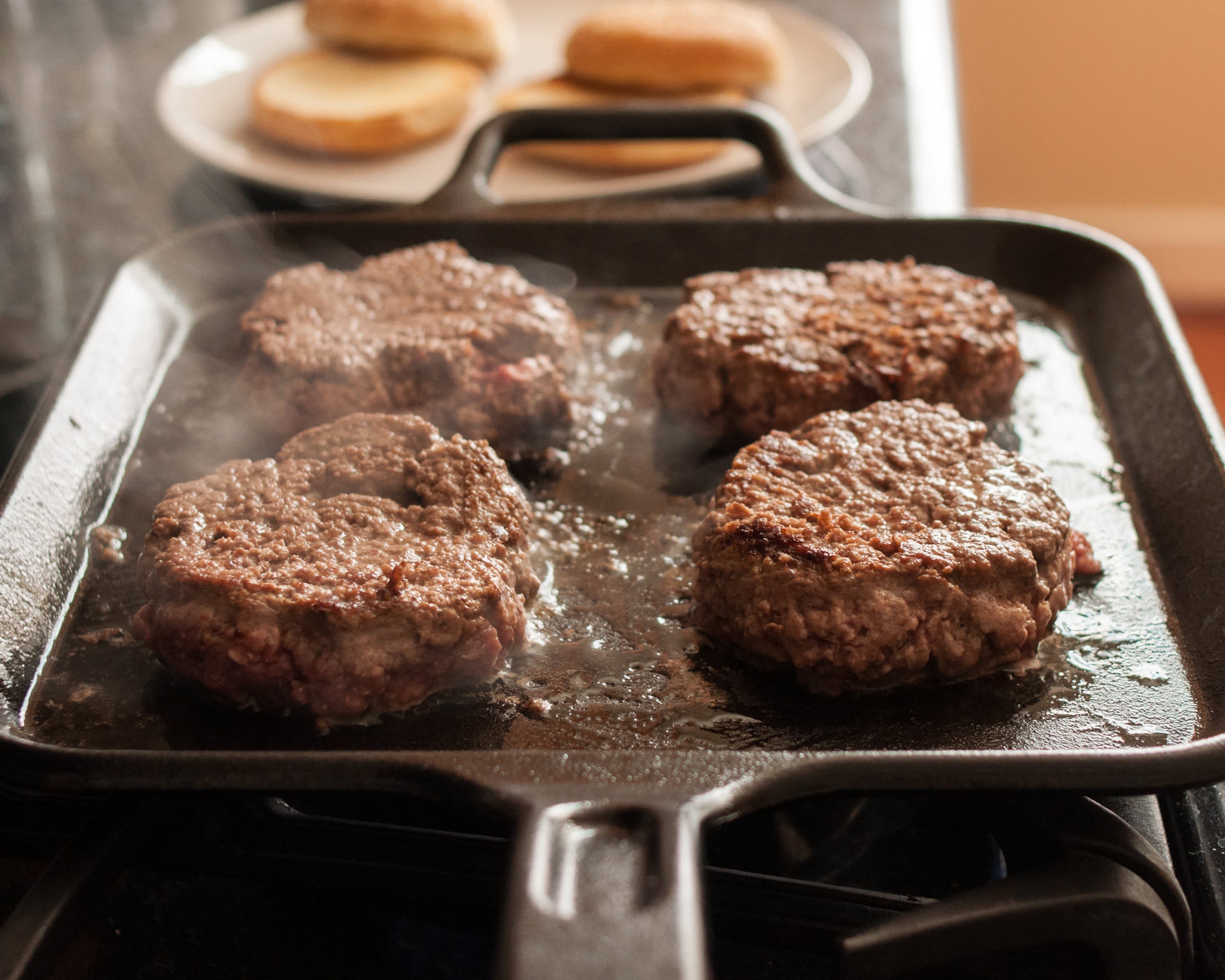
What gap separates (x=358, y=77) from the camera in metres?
2.53

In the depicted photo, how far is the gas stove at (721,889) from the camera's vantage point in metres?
0.99

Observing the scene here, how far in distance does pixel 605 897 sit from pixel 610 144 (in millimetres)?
1803

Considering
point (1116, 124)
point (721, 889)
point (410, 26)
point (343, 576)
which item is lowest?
point (1116, 124)

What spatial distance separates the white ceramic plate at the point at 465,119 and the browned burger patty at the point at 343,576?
2.66 ft

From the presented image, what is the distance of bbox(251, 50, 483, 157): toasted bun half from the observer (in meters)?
2.36

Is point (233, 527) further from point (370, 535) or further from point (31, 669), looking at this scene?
point (31, 669)

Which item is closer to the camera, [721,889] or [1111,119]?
[721,889]

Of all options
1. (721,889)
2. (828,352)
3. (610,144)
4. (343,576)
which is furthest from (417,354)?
(610,144)

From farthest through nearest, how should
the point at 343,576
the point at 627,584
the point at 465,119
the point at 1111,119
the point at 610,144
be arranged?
the point at 1111,119
the point at 465,119
the point at 610,144
the point at 627,584
the point at 343,576

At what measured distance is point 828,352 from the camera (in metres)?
1.57

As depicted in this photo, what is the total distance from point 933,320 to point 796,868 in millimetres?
785

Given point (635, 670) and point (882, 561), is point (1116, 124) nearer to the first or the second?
point (882, 561)

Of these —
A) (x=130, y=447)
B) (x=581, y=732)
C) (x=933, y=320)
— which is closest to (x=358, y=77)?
(x=130, y=447)

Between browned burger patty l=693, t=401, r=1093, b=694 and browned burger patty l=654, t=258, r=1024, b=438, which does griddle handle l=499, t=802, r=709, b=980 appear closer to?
browned burger patty l=693, t=401, r=1093, b=694
